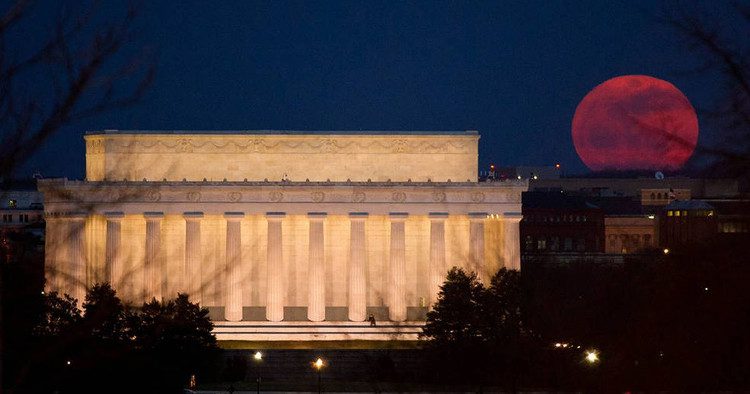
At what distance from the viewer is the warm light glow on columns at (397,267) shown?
4289 inches

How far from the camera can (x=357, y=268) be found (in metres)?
108

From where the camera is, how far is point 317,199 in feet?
358

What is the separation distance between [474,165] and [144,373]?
6198 centimetres

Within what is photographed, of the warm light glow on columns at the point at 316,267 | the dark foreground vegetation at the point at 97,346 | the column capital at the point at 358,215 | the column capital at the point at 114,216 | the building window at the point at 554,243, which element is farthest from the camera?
the building window at the point at 554,243

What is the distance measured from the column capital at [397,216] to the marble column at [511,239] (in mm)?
7317

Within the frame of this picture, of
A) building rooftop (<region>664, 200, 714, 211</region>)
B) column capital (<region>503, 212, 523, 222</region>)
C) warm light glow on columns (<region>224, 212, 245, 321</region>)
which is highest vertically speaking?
building rooftop (<region>664, 200, 714, 211</region>)

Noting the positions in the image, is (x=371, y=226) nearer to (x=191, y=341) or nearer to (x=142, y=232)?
(x=142, y=232)

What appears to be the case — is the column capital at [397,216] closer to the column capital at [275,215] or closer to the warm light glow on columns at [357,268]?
the warm light glow on columns at [357,268]

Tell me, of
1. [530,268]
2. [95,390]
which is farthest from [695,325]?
[530,268]

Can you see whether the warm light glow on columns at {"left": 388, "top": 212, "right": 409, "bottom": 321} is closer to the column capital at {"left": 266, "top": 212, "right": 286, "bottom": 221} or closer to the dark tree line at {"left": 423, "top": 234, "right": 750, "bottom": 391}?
the column capital at {"left": 266, "top": 212, "right": 286, "bottom": 221}

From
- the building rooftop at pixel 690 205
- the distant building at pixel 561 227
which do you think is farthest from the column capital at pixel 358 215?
the building rooftop at pixel 690 205

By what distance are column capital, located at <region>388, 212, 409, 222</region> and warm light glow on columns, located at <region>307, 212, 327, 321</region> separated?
4.75 m

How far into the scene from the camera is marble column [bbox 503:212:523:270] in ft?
359

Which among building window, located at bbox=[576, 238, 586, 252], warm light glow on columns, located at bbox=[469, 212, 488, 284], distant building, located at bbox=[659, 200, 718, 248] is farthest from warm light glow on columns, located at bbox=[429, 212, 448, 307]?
building window, located at bbox=[576, 238, 586, 252]
